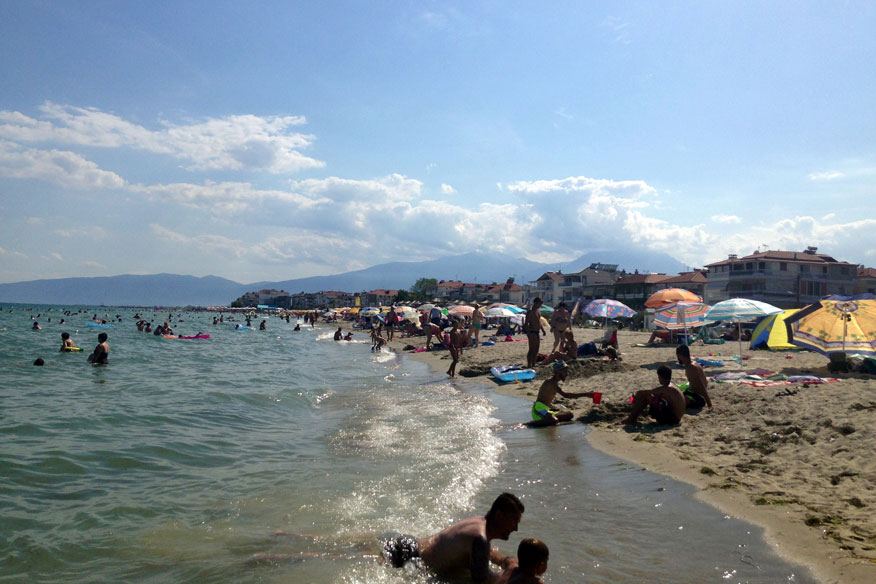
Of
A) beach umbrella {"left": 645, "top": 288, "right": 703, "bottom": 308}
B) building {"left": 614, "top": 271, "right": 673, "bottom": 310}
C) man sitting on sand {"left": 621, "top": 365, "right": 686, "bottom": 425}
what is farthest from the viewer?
building {"left": 614, "top": 271, "right": 673, "bottom": 310}

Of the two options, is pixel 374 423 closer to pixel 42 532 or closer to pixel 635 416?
pixel 635 416

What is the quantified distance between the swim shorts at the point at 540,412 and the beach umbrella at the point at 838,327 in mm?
5742

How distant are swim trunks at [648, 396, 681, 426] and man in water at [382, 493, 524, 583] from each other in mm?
4700

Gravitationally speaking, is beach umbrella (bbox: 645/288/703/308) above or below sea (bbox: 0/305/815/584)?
above

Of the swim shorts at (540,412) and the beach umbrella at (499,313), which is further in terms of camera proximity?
the beach umbrella at (499,313)

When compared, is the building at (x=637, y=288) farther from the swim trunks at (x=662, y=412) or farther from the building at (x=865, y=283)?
the swim trunks at (x=662, y=412)

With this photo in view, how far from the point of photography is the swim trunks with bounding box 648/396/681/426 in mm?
7707

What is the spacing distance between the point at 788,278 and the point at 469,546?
52571mm

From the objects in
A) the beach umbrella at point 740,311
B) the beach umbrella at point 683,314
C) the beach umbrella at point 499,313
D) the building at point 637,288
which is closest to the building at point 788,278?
the building at point 637,288

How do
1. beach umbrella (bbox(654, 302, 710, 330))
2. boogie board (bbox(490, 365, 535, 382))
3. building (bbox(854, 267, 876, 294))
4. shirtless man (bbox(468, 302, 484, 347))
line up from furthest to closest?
building (bbox(854, 267, 876, 294)) → shirtless man (bbox(468, 302, 484, 347)) → beach umbrella (bbox(654, 302, 710, 330)) → boogie board (bbox(490, 365, 535, 382))

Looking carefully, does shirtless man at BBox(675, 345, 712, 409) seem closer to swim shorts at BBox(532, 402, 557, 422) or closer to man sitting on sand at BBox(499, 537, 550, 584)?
swim shorts at BBox(532, 402, 557, 422)

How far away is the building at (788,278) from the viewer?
46.0 metres

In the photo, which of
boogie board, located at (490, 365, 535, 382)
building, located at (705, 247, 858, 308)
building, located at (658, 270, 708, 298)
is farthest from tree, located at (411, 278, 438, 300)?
boogie board, located at (490, 365, 535, 382)

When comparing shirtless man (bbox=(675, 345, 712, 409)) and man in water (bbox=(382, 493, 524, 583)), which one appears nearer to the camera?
man in water (bbox=(382, 493, 524, 583))
